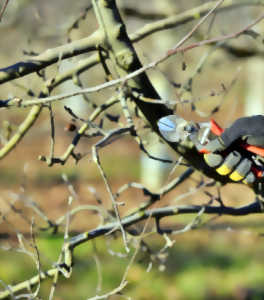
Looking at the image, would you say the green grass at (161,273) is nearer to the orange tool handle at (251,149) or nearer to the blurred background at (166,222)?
the blurred background at (166,222)

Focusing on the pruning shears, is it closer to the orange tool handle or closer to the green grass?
the orange tool handle

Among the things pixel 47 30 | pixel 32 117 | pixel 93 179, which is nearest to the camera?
pixel 32 117

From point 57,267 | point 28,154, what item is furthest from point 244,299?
point 28,154

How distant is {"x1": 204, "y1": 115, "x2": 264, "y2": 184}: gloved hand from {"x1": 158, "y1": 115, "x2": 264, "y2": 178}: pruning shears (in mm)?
25

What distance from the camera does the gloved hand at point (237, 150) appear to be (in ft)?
7.73

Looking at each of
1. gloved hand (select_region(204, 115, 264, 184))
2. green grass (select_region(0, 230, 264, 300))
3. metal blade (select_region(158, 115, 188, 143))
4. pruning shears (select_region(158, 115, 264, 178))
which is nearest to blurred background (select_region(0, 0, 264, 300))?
green grass (select_region(0, 230, 264, 300))

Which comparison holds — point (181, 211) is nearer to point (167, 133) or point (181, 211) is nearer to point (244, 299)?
point (167, 133)

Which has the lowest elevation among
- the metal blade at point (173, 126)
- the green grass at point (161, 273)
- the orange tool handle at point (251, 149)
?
the green grass at point (161, 273)

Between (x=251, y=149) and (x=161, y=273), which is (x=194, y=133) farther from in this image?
(x=161, y=273)

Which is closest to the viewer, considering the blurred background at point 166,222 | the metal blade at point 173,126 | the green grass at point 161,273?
the metal blade at point 173,126

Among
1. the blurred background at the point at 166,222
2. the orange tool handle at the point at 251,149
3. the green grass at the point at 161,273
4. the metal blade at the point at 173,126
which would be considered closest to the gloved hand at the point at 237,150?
the orange tool handle at the point at 251,149

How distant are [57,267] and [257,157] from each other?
1243 millimetres

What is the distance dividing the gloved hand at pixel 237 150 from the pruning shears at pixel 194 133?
0.08 feet

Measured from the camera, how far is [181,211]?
10.7 ft
